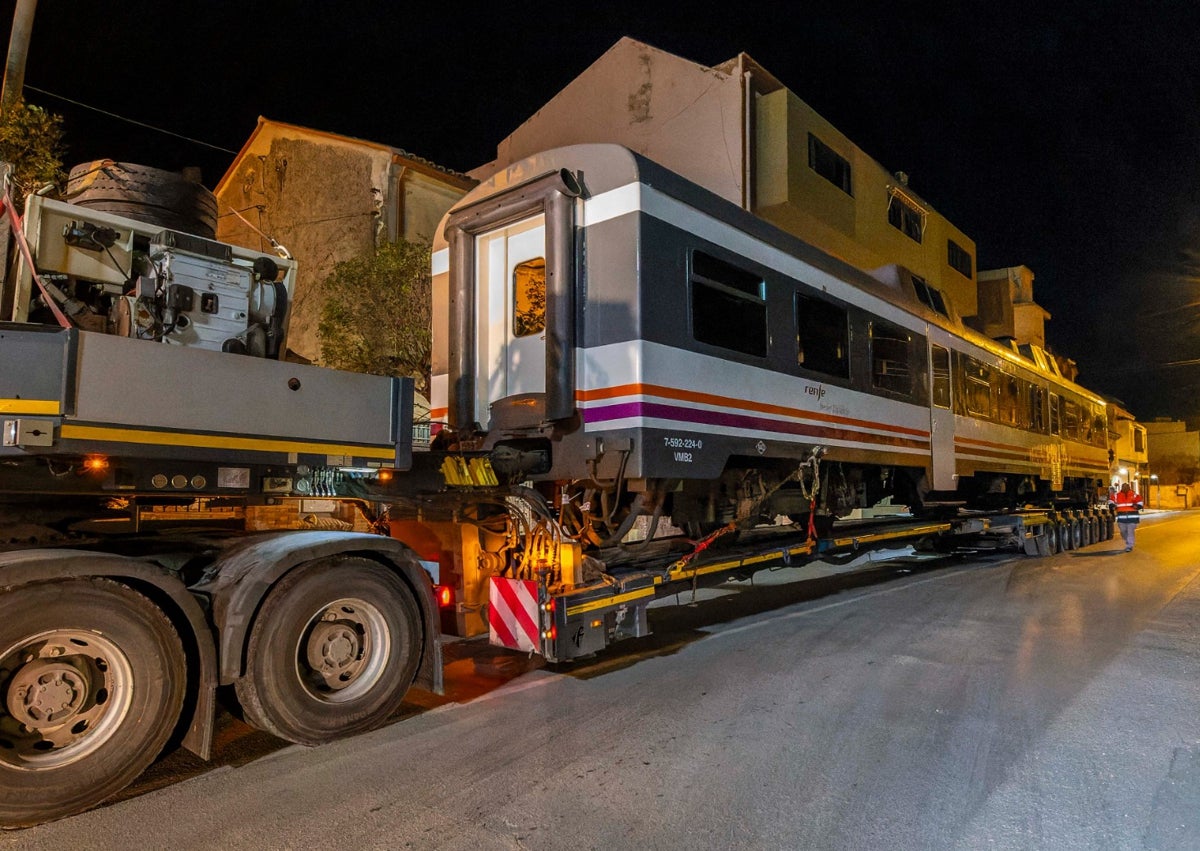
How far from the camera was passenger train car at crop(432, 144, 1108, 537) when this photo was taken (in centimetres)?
566

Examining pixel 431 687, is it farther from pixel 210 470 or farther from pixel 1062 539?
pixel 1062 539

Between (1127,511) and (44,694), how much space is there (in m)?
20.7

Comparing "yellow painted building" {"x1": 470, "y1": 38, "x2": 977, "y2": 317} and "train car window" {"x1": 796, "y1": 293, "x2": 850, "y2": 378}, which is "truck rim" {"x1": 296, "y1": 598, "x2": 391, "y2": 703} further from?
"yellow painted building" {"x1": 470, "y1": 38, "x2": 977, "y2": 317}

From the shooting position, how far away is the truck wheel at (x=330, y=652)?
158 inches

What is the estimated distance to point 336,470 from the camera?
14.4 feet

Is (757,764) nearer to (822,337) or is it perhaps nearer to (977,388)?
(822,337)

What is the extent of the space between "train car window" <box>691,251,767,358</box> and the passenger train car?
0.06 feet

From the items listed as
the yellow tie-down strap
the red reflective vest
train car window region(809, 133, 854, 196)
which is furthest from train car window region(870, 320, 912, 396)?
train car window region(809, 133, 854, 196)

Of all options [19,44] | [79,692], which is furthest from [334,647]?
[19,44]

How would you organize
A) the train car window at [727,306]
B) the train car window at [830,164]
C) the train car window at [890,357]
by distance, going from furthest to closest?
the train car window at [830,164], the train car window at [890,357], the train car window at [727,306]

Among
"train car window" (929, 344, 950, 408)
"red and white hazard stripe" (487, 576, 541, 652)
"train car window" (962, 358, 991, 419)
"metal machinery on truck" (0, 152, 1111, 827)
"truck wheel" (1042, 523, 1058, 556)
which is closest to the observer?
"metal machinery on truck" (0, 152, 1111, 827)

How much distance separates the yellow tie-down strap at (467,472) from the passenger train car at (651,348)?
0.27 meters

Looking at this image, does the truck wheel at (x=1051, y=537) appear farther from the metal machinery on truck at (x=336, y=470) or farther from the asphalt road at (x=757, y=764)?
the metal machinery on truck at (x=336, y=470)

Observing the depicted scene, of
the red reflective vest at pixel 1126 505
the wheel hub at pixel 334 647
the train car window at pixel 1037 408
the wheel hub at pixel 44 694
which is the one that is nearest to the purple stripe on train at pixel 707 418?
the wheel hub at pixel 334 647
